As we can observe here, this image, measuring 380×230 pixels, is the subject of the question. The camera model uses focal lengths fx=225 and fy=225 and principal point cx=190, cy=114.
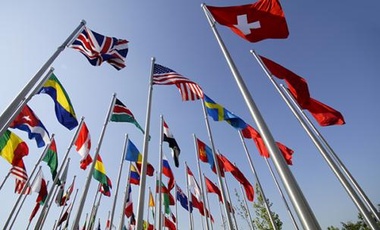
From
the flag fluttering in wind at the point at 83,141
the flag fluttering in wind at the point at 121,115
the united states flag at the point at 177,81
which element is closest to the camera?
the united states flag at the point at 177,81

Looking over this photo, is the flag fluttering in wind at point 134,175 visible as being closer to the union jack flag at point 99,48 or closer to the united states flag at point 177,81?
the united states flag at point 177,81

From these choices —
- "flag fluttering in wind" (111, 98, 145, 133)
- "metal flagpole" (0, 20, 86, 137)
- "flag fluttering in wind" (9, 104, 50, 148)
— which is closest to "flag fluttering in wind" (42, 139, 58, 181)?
"flag fluttering in wind" (9, 104, 50, 148)

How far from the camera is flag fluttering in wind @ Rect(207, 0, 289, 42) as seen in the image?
21.5 feet

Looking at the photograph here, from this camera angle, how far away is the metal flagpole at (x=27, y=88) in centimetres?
492

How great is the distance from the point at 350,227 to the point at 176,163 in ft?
250

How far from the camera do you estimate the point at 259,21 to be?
6621 millimetres

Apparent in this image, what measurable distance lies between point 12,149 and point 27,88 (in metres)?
9.98

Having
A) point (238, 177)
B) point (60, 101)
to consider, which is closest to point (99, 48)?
point (60, 101)

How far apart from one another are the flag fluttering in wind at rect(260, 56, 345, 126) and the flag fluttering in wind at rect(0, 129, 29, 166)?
14.6m

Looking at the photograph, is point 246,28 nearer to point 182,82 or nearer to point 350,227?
point 182,82

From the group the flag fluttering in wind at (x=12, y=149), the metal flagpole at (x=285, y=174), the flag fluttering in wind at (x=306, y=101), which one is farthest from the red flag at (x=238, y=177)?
the flag fluttering in wind at (x=12, y=149)

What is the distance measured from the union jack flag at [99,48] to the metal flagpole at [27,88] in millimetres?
546

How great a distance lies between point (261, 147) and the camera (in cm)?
1367

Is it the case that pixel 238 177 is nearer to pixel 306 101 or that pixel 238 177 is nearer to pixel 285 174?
pixel 306 101
